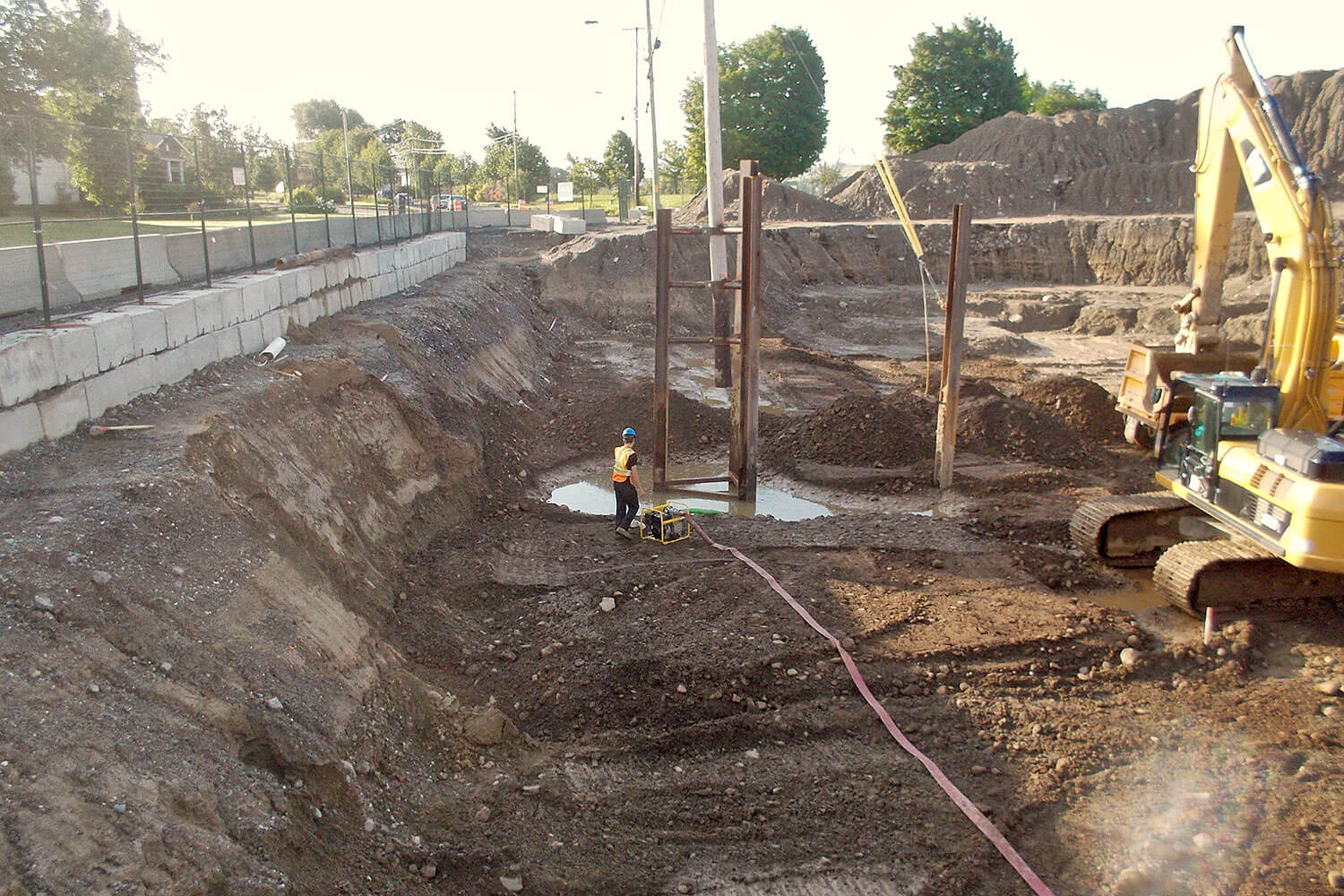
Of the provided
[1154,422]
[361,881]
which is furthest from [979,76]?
[361,881]

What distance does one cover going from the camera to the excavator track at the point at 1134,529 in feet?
33.2

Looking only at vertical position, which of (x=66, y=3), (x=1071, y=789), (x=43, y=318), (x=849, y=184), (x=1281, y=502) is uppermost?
(x=66, y=3)

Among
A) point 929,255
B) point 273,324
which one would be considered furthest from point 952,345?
point 929,255

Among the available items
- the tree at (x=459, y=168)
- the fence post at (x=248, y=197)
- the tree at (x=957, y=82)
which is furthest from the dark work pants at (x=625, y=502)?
the tree at (x=957, y=82)

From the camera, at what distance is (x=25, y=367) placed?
7.38 m

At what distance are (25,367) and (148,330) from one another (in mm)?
1807

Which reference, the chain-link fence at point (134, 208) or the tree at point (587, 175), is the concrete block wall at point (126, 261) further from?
the tree at point (587, 175)

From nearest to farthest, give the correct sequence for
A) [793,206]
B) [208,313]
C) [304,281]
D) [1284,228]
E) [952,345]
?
[1284,228], [208,313], [952,345], [304,281], [793,206]

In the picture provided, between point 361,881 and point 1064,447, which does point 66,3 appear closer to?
point 1064,447

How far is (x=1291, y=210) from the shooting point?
28.7 feet

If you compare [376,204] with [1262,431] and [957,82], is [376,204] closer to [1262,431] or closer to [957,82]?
[1262,431]

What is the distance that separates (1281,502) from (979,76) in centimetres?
5134

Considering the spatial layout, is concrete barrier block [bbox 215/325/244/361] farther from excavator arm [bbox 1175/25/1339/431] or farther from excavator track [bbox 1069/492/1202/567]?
excavator arm [bbox 1175/25/1339/431]

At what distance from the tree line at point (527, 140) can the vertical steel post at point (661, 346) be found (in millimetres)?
6277
